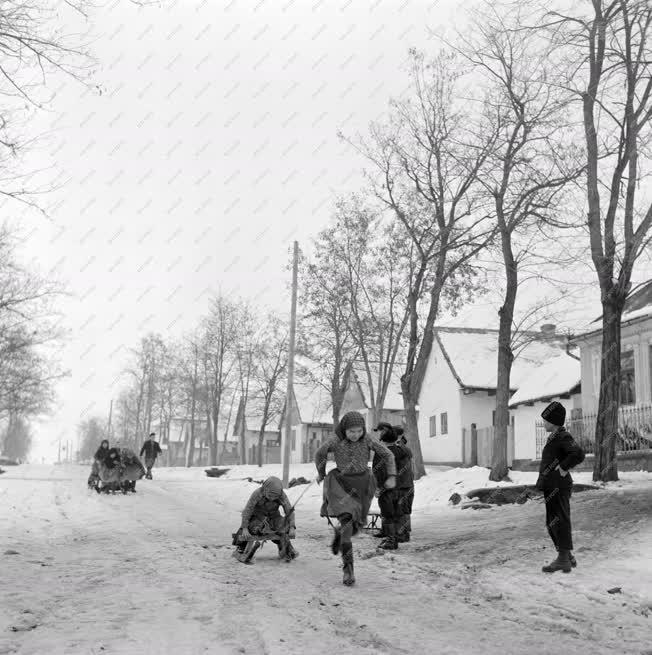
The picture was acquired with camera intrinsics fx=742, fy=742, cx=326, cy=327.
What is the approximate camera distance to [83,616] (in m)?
5.64

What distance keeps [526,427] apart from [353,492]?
26162 millimetres

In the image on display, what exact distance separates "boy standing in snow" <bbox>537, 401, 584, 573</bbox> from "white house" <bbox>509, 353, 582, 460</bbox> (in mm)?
20814

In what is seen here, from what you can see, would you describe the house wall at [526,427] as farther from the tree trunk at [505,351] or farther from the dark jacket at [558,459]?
the dark jacket at [558,459]

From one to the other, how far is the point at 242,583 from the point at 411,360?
1746cm

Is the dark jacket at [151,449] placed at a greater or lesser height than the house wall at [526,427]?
lesser

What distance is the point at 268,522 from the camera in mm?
9039

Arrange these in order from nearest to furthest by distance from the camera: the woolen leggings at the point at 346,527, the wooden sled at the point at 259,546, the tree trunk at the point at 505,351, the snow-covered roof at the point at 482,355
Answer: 1. the woolen leggings at the point at 346,527
2. the wooden sled at the point at 259,546
3. the tree trunk at the point at 505,351
4. the snow-covered roof at the point at 482,355

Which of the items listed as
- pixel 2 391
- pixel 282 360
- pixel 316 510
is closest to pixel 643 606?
pixel 316 510

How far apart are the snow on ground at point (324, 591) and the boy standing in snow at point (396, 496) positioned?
0.31m

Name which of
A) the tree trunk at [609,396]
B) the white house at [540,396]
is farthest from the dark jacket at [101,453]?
the white house at [540,396]

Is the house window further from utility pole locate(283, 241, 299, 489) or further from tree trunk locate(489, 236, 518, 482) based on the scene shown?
utility pole locate(283, 241, 299, 489)

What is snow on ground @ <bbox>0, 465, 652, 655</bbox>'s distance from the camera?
5.13 m

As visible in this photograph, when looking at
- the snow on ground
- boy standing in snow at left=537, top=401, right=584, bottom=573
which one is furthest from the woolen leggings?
boy standing in snow at left=537, top=401, right=584, bottom=573

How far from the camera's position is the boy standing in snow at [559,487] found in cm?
811
